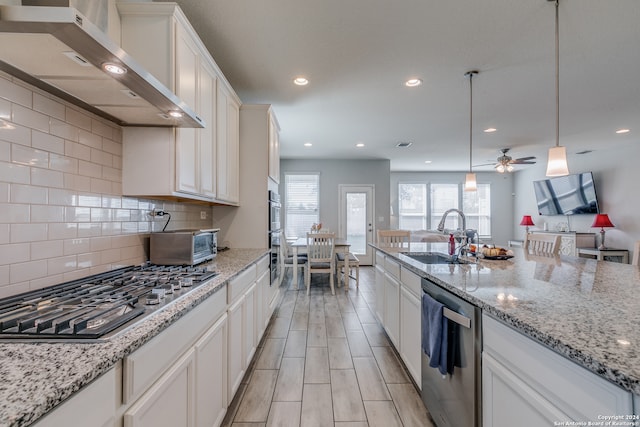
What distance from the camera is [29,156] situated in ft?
3.83

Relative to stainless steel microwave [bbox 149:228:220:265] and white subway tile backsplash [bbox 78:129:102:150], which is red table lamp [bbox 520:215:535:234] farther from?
white subway tile backsplash [bbox 78:129:102:150]

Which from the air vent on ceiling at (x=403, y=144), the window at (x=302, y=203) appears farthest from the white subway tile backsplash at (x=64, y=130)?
the window at (x=302, y=203)

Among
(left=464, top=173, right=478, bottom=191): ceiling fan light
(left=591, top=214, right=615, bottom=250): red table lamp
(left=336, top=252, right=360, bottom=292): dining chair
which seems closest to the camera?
(left=464, top=173, right=478, bottom=191): ceiling fan light

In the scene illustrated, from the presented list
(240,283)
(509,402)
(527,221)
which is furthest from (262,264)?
(527,221)

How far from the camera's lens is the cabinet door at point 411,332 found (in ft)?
5.93

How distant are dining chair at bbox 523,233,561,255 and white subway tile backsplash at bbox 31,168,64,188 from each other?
3.50 meters

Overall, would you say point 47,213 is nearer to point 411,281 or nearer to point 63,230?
point 63,230

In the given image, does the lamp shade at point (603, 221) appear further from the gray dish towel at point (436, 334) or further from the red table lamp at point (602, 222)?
the gray dish towel at point (436, 334)

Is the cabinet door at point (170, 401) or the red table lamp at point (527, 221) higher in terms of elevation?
the red table lamp at point (527, 221)

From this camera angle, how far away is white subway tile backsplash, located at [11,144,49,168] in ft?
3.65

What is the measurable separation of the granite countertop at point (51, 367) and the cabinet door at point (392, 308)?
1.80 m

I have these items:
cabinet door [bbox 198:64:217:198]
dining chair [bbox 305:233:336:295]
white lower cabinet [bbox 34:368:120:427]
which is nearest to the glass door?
dining chair [bbox 305:233:336:295]

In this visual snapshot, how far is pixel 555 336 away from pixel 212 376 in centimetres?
146

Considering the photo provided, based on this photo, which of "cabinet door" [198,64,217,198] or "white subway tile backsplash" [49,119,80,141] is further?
"cabinet door" [198,64,217,198]
